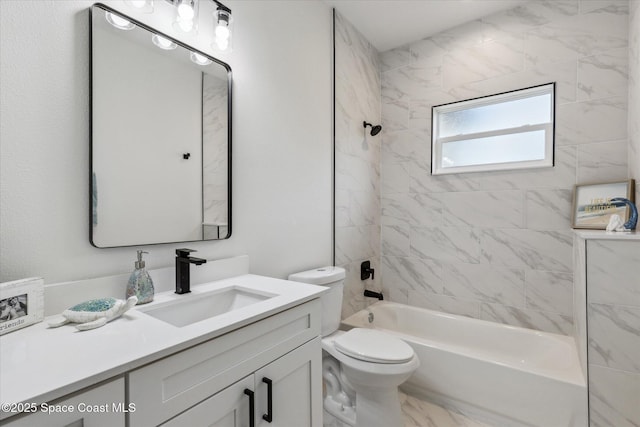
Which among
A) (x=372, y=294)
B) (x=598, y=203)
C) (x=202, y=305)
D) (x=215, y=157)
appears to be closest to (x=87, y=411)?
(x=202, y=305)

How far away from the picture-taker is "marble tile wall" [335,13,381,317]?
7.73 feet

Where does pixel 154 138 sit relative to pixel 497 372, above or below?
above

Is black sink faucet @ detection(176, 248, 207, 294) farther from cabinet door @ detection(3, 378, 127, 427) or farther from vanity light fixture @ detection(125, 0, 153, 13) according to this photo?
vanity light fixture @ detection(125, 0, 153, 13)

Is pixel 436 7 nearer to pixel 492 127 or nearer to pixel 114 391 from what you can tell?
pixel 492 127

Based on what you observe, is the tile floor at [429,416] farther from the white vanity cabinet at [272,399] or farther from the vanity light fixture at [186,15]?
the vanity light fixture at [186,15]

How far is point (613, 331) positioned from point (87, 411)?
2.09m

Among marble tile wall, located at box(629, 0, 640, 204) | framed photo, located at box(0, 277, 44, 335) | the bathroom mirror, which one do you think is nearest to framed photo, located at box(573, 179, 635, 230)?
marble tile wall, located at box(629, 0, 640, 204)

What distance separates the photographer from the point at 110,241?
1.09m

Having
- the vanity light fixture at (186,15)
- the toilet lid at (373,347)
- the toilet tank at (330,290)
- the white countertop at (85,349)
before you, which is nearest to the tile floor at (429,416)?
the toilet lid at (373,347)

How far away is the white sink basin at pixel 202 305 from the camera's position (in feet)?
3.62

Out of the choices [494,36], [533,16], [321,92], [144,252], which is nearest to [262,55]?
[321,92]

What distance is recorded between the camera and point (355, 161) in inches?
99.9

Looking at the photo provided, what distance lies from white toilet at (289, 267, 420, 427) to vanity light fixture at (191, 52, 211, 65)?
3.94ft

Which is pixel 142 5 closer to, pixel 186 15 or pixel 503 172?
pixel 186 15
